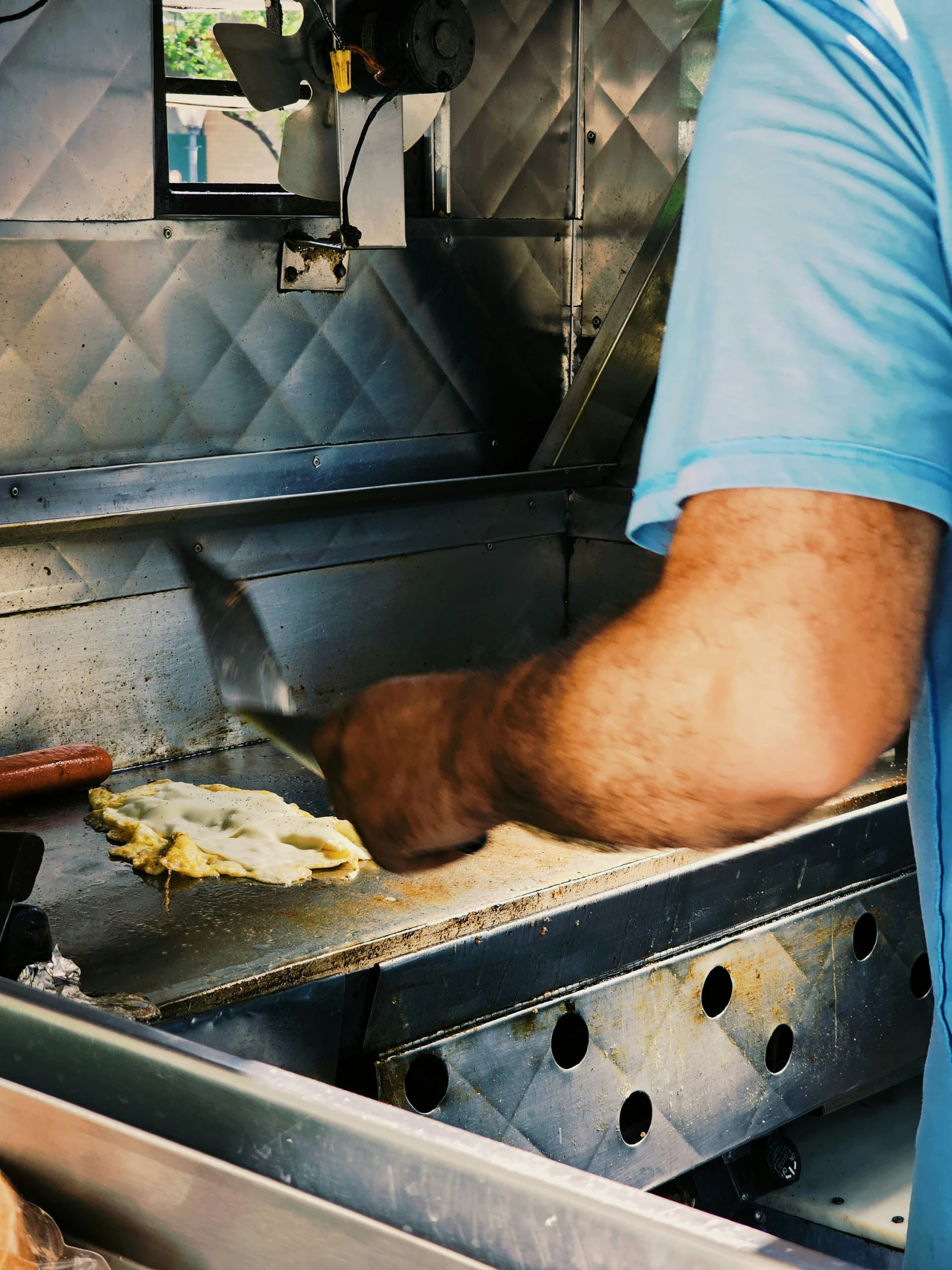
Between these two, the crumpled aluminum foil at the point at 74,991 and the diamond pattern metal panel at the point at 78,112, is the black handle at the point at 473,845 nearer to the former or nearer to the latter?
the crumpled aluminum foil at the point at 74,991

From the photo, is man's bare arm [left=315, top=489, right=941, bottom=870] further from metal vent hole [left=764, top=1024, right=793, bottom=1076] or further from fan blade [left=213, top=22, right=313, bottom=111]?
fan blade [left=213, top=22, right=313, bottom=111]

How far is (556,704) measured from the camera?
2.35 ft

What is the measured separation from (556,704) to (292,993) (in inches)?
47.2

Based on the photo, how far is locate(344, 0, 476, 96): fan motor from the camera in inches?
96.2

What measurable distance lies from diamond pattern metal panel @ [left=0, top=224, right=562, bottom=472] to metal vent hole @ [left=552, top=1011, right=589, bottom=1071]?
4.55 ft

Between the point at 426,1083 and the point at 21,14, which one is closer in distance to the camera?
the point at 426,1083

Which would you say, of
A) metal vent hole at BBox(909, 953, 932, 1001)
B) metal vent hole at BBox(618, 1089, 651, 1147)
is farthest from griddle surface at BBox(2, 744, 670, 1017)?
metal vent hole at BBox(909, 953, 932, 1001)

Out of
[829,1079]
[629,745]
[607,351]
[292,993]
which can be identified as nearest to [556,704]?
[629,745]

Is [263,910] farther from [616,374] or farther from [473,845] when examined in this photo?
[616,374]

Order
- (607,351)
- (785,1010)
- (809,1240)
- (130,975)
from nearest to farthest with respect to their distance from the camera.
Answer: (130,975) → (785,1010) → (809,1240) → (607,351)

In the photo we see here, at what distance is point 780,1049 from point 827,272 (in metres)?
2.05

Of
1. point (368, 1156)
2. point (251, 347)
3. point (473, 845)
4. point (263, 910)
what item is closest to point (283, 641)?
point (251, 347)

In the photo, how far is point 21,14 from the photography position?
7.78ft

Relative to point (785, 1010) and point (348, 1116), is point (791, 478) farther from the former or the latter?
point (785, 1010)
